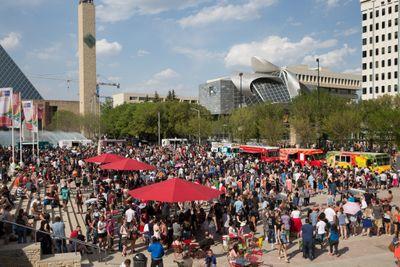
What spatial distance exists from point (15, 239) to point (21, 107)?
71.3 feet

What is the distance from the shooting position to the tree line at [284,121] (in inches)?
1836

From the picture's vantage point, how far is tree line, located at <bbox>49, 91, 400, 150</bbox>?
46.6m

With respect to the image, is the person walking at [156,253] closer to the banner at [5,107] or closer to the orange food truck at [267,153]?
the banner at [5,107]

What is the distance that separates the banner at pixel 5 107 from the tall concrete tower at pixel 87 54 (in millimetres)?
81215

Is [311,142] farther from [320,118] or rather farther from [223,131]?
[223,131]

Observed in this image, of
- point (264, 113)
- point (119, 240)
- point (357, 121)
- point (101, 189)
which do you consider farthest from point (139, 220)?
point (264, 113)

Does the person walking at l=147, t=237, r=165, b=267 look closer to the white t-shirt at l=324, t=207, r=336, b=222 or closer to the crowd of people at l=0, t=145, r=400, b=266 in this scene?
the crowd of people at l=0, t=145, r=400, b=266

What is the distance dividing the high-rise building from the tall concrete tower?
220 ft

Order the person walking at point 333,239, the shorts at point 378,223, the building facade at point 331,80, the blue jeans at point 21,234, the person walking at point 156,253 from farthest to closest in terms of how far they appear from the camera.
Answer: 1. the building facade at point 331,80
2. the shorts at point 378,223
3. the person walking at point 333,239
4. the blue jeans at point 21,234
5. the person walking at point 156,253

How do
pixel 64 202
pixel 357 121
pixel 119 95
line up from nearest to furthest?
pixel 64 202 → pixel 357 121 → pixel 119 95

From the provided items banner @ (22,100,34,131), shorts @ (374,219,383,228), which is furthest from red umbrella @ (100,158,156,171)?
banner @ (22,100,34,131)

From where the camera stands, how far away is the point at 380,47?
266ft

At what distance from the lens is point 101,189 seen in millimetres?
18609

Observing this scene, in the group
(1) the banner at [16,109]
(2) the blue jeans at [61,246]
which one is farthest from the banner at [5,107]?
(2) the blue jeans at [61,246]
